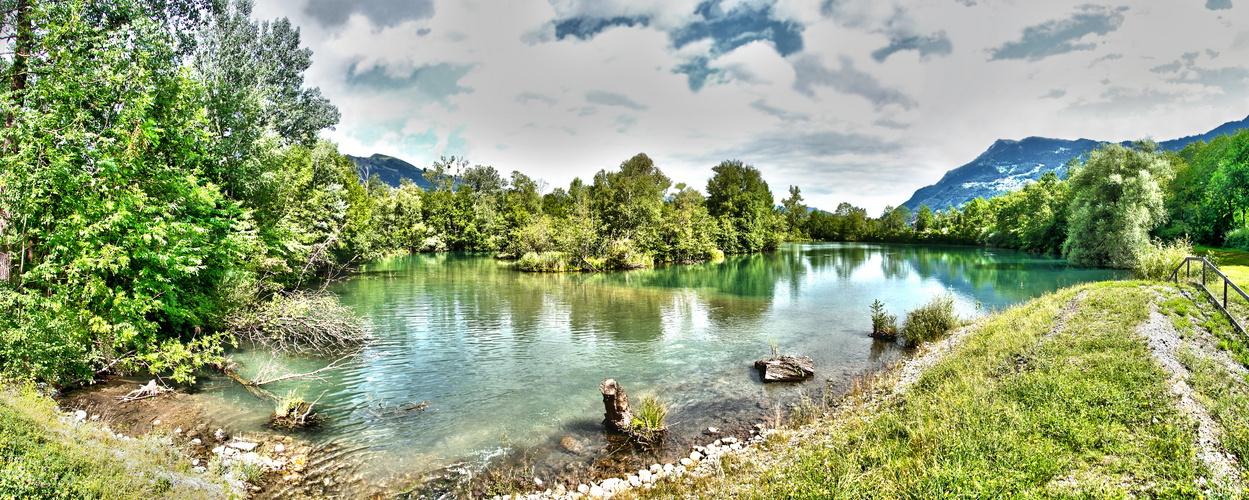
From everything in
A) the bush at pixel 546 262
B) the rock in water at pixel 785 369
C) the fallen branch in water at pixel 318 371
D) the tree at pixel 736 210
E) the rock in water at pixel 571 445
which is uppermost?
the tree at pixel 736 210

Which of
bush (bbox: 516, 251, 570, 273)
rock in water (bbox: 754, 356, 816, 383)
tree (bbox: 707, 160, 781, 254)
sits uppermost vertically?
tree (bbox: 707, 160, 781, 254)

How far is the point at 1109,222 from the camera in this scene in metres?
40.1

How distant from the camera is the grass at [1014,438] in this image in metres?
5.77

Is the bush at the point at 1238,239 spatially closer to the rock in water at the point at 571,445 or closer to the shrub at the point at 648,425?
the shrub at the point at 648,425

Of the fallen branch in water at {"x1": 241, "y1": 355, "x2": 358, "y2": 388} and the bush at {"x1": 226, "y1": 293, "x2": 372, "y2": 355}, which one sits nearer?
the fallen branch in water at {"x1": 241, "y1": 355, "x2": 358, "y2": 388}

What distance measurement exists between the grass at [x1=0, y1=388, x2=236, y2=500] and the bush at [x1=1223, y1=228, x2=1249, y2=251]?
56.2 m

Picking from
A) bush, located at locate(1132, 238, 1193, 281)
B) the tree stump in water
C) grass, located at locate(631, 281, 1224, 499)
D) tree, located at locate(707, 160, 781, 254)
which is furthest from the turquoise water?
tree, located at locate(707, 160, 781, 254)

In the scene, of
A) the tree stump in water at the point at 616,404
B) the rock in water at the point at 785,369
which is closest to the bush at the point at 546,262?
the rock in water at the point at 785,369

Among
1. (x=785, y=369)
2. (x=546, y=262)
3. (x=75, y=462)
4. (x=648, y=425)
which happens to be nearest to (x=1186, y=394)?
(x=785, y=369)

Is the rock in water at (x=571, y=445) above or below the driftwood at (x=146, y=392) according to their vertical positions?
below

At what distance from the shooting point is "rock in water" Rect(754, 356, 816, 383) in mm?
13891

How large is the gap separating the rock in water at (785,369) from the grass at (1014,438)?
9.31 feet

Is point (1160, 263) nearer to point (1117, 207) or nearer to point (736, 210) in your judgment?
point (1117, 207)

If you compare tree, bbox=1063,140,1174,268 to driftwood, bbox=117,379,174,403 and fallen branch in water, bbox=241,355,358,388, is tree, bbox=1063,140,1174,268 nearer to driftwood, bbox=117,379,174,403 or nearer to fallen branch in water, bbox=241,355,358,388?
fallen branch in water, bbox=241,355,358,388
